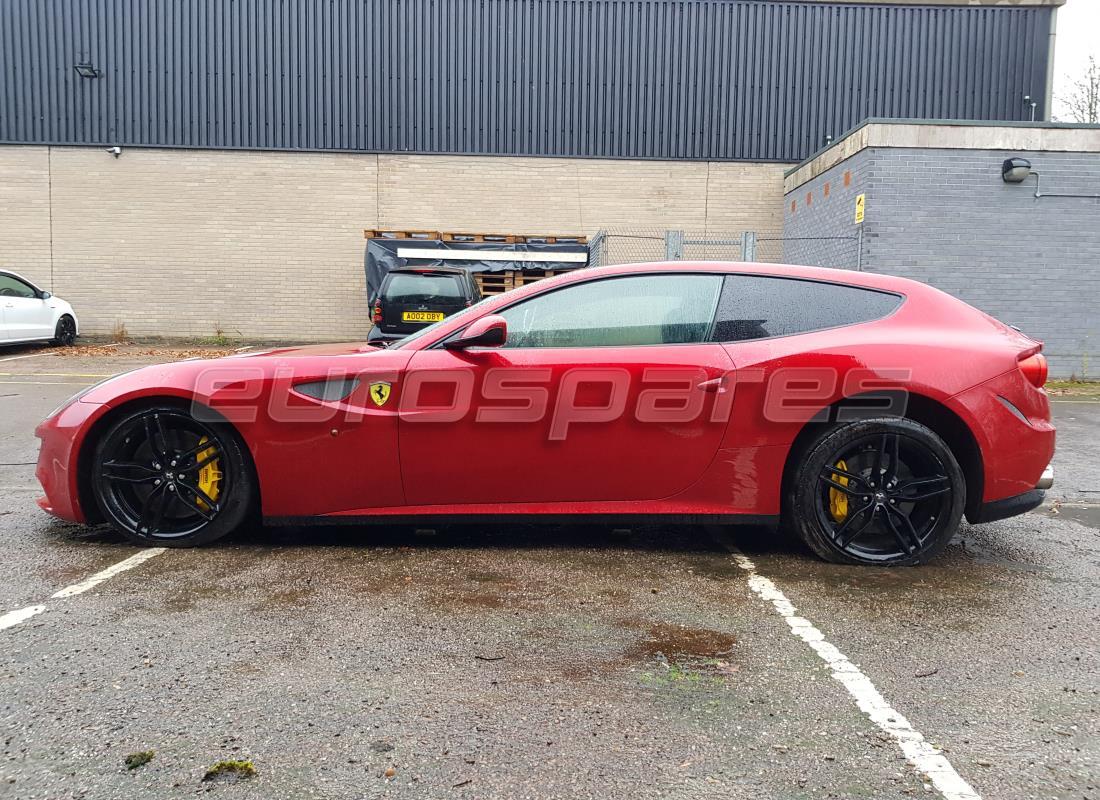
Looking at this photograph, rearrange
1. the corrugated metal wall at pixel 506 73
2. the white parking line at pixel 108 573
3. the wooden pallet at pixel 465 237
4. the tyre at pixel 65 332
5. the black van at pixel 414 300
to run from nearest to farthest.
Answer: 1. the white parking line at pixel 108 573
2. the black van at pixel 414 300
3. the tyre at pixel 65 332
4. the wooden pallet at pixel 465 237
5. the corrugated metal wall at pixel 506 73

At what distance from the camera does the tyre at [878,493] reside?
3.70m

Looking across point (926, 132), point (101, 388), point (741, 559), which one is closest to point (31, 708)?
point (101, 388)

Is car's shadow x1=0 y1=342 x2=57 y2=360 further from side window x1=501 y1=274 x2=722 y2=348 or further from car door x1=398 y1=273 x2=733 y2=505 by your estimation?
side window x1=501 y1=274 x2=722 y2=348

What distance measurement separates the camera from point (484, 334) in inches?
143

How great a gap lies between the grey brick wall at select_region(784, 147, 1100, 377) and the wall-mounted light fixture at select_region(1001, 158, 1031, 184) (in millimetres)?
83

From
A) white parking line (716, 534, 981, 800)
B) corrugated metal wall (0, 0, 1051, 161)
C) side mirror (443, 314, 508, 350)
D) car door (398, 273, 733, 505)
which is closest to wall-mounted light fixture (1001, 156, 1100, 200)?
corrugated metal wall (0, 0, 1051, 161)

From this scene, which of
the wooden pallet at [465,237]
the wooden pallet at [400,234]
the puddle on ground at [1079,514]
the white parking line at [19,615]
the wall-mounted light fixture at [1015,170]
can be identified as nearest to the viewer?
the white parking line at [19,615]

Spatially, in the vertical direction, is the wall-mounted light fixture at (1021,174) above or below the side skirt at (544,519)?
above

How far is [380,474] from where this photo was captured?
372cm

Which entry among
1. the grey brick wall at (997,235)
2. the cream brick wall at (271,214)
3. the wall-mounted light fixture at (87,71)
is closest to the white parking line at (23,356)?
the cream brick wall at (271,214)

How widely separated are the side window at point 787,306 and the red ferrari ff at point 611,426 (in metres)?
0.01

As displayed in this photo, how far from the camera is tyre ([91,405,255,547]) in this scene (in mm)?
3812

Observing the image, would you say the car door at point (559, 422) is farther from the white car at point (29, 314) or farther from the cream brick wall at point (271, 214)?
the cream brick wall at point (271, 214)

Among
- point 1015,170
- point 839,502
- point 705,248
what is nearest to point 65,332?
point 705,248
